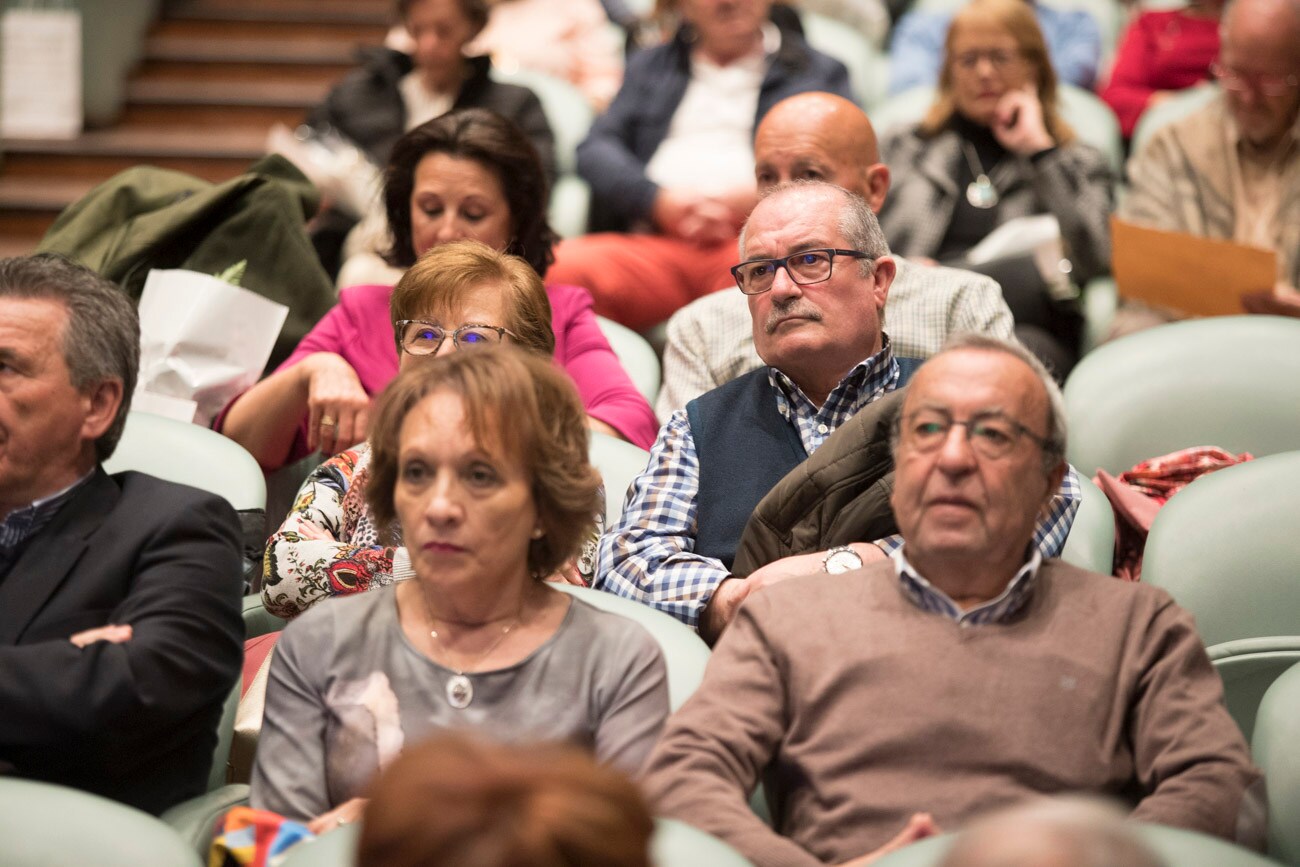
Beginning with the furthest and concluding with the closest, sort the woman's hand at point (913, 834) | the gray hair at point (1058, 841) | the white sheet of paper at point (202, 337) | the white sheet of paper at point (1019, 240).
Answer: the white sheet of paper at point (1019, 240)
the white sheet of paper at point (202, 337)
the woman's hand at point (913, 834)
the gray hair at point (1058, 841)

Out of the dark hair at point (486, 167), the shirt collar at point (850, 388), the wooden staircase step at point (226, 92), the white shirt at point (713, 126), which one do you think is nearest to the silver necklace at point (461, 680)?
the shirt collar at point (850, 388)

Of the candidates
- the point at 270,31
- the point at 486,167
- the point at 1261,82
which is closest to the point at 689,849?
the point at 486,167

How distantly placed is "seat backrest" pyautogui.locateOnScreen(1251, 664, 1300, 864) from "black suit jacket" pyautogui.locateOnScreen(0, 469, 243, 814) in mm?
1125

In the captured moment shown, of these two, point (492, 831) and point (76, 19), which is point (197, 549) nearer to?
point (492, 831)

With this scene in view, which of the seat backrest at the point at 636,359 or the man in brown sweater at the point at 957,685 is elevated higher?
the man in brown sweater at the point at 957,685

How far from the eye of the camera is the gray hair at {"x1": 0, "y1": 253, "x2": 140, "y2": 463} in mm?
1809

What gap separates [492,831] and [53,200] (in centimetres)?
436

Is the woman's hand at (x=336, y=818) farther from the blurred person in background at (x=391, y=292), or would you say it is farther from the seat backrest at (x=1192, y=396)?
the seat backrest at (x=1192, y=396)

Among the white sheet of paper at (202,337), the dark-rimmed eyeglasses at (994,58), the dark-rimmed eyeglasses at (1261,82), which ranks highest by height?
the dark-rimmed eyeglasses at (1261,82)

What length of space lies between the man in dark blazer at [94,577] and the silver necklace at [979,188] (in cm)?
211

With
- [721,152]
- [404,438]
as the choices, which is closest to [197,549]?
[404,438]

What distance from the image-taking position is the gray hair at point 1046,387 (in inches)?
68.0

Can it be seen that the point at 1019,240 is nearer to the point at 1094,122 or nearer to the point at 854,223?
the point at 1094,122

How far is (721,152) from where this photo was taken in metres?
3.59
